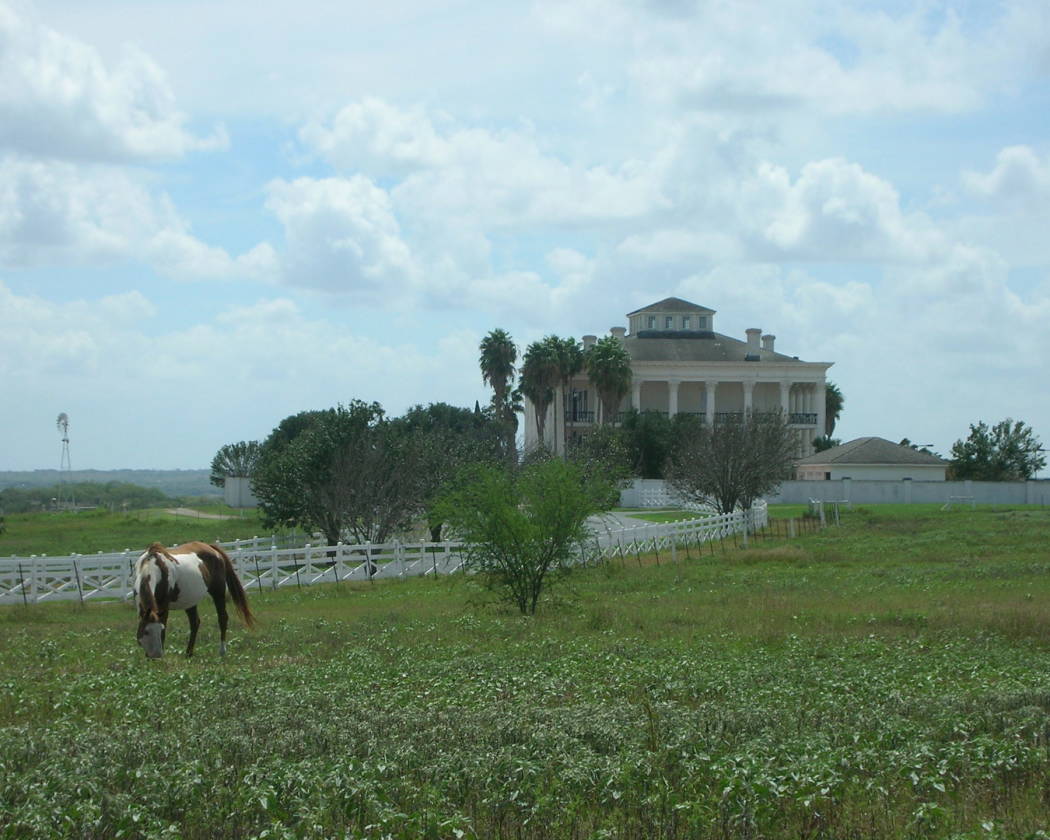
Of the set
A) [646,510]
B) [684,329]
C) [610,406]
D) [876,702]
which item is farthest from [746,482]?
[684,329]

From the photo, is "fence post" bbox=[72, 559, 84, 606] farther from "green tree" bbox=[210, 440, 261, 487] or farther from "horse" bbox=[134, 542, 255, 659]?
"green tree" bbox=[210, 440, 261, 487]

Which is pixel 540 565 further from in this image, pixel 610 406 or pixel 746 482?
pixel 610 406

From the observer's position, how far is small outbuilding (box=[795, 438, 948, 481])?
88375 millimetres

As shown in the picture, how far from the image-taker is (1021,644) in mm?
18359

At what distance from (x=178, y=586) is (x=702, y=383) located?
9130cm

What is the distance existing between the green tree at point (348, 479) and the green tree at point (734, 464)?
15.7m

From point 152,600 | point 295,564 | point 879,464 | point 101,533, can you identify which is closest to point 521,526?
point 152,600

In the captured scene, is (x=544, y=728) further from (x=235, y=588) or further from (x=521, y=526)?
(x=521, y=526)

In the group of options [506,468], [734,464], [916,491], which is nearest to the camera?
[506,468]

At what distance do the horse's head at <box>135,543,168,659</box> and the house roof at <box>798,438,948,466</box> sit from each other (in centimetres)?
7638

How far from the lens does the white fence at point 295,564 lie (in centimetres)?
3034

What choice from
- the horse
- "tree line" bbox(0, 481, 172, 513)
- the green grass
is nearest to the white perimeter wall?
the green grass

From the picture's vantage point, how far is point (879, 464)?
8844 centimetres

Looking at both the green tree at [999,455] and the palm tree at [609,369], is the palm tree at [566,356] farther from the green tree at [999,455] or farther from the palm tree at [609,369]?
the green tree at [999,455]
